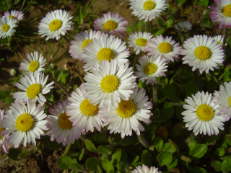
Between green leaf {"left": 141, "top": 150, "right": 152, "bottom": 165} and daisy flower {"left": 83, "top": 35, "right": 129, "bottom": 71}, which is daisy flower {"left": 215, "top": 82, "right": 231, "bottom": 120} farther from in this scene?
daisy flower {"left": 83, "top": 35, "right": 129, "bottom": 71}

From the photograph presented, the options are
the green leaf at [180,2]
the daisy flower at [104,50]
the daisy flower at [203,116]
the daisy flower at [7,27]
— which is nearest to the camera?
the daisy flower at [203,116]

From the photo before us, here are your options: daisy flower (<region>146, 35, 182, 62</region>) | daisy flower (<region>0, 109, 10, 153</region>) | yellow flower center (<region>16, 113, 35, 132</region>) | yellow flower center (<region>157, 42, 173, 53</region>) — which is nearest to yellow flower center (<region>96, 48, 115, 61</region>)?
daisy flower (<region>146, 35, 182, 62</region>)

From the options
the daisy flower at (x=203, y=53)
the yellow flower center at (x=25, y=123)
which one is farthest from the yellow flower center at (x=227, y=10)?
the yellow flower center at (x=25, y=123)

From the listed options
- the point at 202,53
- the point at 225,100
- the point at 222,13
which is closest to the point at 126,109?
the point at 225,100

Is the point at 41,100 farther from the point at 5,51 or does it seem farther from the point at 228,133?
the point at 5,51

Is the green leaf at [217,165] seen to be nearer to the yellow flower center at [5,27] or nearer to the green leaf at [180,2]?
the green leaf at [180,2]
